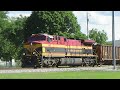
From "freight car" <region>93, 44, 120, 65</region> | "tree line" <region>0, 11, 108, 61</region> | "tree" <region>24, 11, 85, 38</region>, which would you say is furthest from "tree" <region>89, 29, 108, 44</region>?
"freight car" <region>93, 44, 120, 65</region>

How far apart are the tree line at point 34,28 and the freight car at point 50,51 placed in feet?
57.8

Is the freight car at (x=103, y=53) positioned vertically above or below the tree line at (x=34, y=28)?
below

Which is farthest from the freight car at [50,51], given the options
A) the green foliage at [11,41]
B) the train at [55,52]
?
the green foliage at [11,41]

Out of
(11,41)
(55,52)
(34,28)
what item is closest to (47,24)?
(34,28)

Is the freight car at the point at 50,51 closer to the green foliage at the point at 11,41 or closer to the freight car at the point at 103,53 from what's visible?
the freight car at the point at 103,53

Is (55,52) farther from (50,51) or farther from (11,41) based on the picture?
(11,41)

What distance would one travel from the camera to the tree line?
2119 inches

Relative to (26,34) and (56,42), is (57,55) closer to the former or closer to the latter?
(56,42)

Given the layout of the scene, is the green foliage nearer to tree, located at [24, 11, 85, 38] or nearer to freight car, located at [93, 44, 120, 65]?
tree, located at [24, 11, 85, 38]

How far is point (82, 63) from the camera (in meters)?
36.3

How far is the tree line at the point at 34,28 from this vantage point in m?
53.8
